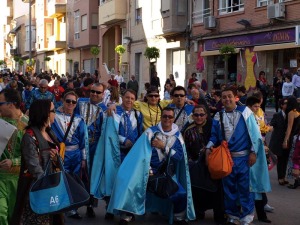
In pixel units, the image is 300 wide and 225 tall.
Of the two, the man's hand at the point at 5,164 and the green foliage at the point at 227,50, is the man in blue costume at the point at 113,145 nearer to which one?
the man's hand at the point at 5,164

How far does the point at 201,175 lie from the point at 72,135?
178 centimetres

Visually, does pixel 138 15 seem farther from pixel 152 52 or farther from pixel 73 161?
pixel 73 161

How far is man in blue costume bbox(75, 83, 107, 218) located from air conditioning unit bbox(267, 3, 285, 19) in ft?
51.2

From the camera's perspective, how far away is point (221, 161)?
7.38m

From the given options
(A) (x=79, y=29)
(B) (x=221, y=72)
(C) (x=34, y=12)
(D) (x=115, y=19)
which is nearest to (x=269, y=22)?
(B) (x=221, y=72)

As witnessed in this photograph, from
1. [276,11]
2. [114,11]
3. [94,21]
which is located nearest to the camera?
[276,11]

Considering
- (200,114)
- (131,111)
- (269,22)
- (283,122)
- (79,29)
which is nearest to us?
(200,114)

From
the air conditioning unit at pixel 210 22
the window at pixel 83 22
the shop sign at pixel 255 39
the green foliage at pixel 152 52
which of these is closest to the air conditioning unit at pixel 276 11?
the shop sign at pixel 255 39

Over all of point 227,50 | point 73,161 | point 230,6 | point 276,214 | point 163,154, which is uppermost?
point 230,6

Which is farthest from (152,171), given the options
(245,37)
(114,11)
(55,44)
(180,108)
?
(55,44)

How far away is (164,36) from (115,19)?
703 cm

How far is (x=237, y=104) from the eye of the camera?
26.7 feet

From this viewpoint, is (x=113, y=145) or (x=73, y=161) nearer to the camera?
(x=73, y=161)

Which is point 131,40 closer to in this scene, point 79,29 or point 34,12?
point 79,29
